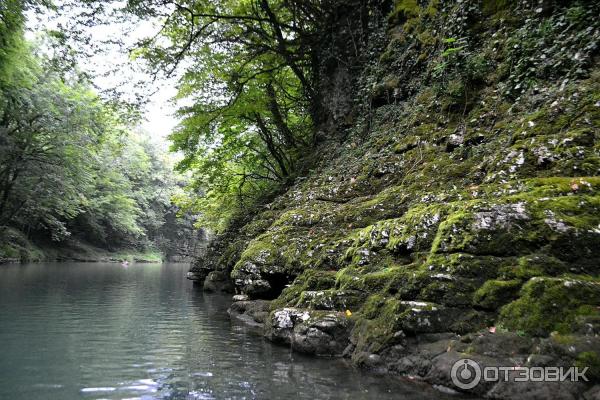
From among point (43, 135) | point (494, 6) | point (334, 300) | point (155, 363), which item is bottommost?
point (155, 363)

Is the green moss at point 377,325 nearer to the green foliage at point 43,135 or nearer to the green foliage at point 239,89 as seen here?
the green foliage at point 239,89

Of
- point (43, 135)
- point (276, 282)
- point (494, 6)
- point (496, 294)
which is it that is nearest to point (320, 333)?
point (496, 294)

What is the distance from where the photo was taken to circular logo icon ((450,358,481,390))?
410cm

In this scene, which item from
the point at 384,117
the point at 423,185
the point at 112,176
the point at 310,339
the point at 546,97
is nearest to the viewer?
the point at 310,339

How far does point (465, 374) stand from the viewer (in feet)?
13.7

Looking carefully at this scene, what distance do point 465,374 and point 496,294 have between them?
1.11 m

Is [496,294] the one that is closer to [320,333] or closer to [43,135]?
[320,333]

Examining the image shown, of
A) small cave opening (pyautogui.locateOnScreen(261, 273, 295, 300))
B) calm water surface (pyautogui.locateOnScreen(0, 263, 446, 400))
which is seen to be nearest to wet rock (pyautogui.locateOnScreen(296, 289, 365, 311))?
calm water surface (pyautogui.locateOnScreen(0, 263, 446, 400))

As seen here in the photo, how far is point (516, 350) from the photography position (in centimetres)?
414

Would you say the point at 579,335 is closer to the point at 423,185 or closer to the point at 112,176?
the point at 423,185

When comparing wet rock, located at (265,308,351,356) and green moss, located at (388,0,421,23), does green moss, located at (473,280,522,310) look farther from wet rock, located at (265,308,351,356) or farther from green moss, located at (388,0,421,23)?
green moss, located at (388,0,421,23)

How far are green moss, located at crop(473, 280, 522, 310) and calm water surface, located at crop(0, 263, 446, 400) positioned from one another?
127 centimetres

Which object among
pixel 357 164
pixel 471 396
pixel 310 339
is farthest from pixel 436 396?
pixel 357 164

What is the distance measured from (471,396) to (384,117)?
948cm
